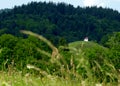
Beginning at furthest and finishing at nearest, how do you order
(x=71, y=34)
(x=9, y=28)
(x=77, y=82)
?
(x=71, y=34) < (x=9, y=28) < (x=77, y=82)

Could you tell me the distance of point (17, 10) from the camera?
192 m

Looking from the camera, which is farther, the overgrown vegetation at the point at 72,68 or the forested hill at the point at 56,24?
the forested hill at the point at 56,24

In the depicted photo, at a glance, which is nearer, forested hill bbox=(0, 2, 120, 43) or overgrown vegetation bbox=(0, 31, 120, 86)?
overgrown vegetation bbox=(0, 31, 120, 86)

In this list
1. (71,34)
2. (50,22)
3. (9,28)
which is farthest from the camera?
(50,22)

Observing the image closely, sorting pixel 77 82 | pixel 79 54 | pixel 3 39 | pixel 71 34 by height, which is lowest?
pixel 71 34

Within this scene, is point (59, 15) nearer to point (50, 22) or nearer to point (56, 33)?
point (50, 22)

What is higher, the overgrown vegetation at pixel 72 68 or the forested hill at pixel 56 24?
the overgrown vegetation at pixel 72 68

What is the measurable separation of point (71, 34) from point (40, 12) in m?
37.5

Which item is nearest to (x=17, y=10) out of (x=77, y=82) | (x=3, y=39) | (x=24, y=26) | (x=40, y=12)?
(x=40, y=12)

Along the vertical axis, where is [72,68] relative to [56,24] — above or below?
above

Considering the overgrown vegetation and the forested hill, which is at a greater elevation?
the overgrown vegetation

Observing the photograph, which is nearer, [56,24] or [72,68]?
[72,68]

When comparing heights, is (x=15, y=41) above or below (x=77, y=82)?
below

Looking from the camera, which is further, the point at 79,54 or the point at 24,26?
the point at 24,26
